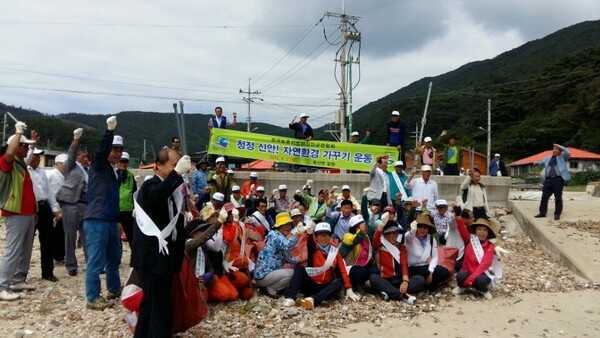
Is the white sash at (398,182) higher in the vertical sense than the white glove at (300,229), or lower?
higher

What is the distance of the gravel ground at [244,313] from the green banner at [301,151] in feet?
18.2

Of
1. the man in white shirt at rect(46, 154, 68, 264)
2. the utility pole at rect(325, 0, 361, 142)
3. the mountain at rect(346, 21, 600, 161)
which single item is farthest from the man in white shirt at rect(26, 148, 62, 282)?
the mountain at rect(346, 21, 600, 161)

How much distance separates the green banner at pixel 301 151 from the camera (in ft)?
39.7

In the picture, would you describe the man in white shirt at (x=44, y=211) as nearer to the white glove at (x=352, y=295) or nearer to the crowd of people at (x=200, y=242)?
the crowd of people at (x=200, y=242)

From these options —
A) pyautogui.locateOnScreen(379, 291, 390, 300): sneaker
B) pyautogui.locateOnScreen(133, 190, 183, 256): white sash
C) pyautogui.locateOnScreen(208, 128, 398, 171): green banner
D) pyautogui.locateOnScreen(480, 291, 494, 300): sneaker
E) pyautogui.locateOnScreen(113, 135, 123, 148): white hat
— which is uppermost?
pyautogui.locateOnScreen(208, 128, 398, 171): green banner

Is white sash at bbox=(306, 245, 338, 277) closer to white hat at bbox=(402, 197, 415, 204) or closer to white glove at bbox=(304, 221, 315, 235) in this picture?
white glove at bbox=(304, 221, 315, 235)

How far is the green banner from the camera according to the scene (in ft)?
39.7

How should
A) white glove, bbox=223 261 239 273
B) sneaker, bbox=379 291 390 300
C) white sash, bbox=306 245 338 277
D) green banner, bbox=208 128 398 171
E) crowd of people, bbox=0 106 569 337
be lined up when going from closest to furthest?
crowd of people, bbox=0 106 569 337 → white glove, bbox=223 261 239 273 → white sash, bbox=306 245 338 277 → sneaker, bbox=379 291 390 300 → green banner, bbox=208 128 398 171

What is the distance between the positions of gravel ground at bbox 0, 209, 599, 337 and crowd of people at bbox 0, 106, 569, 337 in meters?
0.16

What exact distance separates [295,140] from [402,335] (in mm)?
7786

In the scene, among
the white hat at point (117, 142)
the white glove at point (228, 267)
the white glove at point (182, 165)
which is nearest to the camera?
the white glove at point (182, 165)

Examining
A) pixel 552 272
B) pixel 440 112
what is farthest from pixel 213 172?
pixel 440 112

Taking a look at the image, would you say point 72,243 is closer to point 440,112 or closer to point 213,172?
point 213,172

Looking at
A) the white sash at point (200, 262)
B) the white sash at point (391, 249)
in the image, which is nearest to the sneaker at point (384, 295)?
the white sash at point (391, 249)
